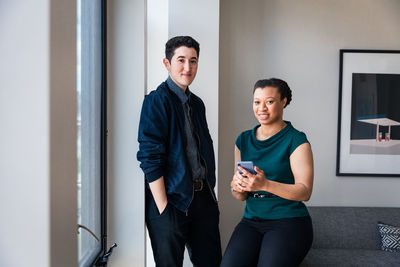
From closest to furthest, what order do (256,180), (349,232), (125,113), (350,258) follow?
1. (256,180)
2. (125,113)
3. (350,258)
4. (349,232)

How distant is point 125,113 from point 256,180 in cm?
96

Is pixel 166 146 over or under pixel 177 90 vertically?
under

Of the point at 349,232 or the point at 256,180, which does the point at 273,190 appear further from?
the point at 349,232

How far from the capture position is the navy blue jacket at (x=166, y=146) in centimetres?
177

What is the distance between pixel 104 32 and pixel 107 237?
1.15 meters

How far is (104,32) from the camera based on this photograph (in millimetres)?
2064

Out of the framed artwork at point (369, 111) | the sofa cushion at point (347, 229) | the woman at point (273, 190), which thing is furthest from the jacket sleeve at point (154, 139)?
the framed artwork at point (369, 111)

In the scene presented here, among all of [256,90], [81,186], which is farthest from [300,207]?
[81,186]

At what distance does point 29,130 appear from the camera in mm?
760

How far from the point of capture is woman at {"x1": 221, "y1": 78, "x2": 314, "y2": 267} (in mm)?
1638

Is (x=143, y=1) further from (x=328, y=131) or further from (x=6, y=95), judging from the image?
(x=328, y=131)

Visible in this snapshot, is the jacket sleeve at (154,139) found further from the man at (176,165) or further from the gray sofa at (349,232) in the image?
the gray sofa at (349,232)

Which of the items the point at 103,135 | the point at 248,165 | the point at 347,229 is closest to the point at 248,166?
the point at 248,165

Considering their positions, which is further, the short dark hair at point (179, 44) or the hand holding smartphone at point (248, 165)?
the short dark hair at point (179, 44)
